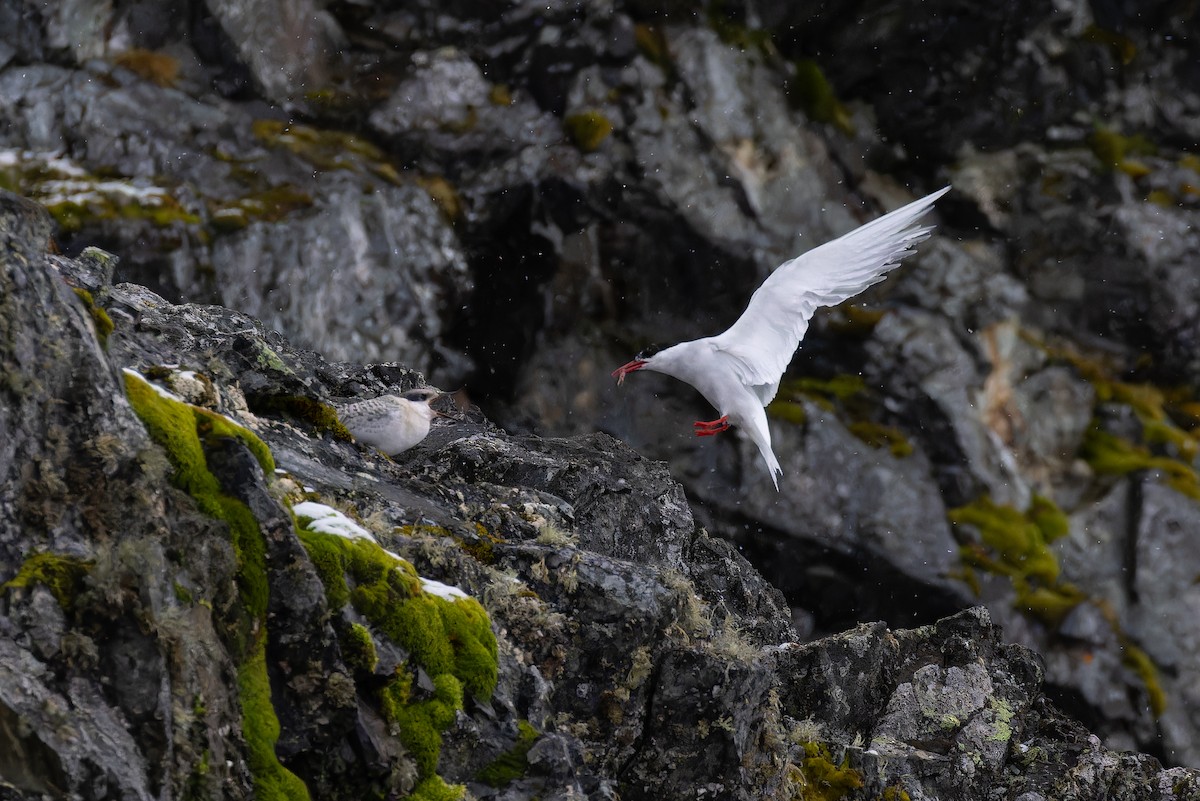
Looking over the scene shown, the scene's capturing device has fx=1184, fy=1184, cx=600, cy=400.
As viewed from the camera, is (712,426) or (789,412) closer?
(712,426)

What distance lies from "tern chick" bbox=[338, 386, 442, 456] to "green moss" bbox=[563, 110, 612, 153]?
17.0m

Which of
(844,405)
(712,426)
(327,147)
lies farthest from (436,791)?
(844,405)

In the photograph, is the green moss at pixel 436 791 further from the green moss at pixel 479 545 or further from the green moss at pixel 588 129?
the green moss at pixel 588 129

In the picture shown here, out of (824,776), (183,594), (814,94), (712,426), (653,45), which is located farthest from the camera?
(814,94)

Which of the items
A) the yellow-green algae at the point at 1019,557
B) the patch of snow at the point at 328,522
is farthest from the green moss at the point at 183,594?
the yellow-green algae at the point at 1019,557

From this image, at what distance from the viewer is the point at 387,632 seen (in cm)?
608

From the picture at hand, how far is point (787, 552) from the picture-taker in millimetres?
24344

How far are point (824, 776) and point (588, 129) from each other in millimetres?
18920

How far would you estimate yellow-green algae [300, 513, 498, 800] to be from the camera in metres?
5.89

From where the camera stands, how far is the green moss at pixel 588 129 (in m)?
25.2

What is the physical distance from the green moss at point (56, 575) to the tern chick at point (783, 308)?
8.21 m

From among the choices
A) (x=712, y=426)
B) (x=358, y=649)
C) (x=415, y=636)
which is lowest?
(x=712, y=426)

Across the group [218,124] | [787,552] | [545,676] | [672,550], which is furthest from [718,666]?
[218,124]

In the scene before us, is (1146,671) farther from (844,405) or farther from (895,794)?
(895,794)
